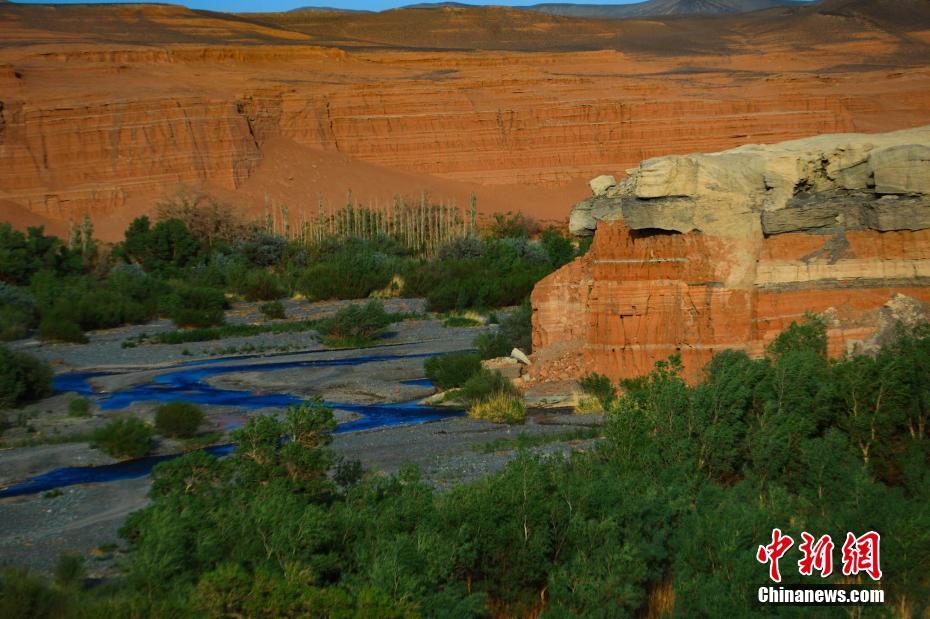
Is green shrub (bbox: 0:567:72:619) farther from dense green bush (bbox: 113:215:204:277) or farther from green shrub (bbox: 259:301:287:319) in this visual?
dense green bush (bbox: 113:215:204:277)

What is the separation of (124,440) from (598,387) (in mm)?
7185

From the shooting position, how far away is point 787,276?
16125 mm

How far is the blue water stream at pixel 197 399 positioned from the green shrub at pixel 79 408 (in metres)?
0.70

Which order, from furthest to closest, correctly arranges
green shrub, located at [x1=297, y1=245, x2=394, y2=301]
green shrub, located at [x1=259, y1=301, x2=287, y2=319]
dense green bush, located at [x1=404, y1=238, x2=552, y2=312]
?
green shrub, located at [x1=297, y1=245, x2=394, y2=301], dense green bush, located at [x1=404, y1=238, x2=552, y2=312], green shrub, located at [x1=259, y1=301, x2=287, y2=319]

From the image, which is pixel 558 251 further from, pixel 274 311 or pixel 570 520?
pixel 570 520

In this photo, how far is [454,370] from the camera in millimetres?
22141

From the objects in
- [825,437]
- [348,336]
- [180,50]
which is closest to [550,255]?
[348,336]

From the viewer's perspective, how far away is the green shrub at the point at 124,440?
55.5ft

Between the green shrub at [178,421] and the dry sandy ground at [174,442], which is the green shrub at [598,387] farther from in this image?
the green shrub at [178,421]

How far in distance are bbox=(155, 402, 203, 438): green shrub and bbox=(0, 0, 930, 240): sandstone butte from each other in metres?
41.3

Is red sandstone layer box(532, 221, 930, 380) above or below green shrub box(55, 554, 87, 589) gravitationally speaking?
above

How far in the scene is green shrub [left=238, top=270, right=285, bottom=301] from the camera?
40125mm

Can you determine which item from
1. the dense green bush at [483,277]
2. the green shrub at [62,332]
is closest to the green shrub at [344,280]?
the dense green bush at [483,277]

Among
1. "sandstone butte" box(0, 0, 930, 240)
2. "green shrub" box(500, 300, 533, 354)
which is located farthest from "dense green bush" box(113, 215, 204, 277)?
"green shrub" box(500, 300, 533, 354)
